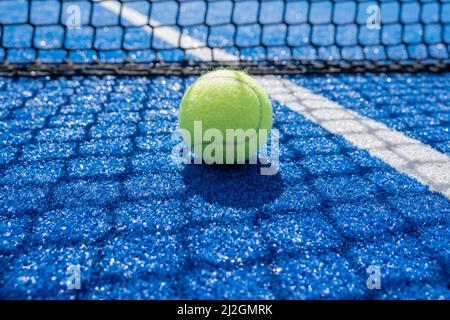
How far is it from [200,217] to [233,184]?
0.24 m

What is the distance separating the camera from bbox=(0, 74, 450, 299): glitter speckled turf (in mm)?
1255

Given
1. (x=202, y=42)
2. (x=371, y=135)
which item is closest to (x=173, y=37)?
(x=202, y=42)

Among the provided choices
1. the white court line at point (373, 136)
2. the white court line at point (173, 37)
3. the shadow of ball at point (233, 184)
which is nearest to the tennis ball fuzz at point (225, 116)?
the shadow of ball at point (233, 184)

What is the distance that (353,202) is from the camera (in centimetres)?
164

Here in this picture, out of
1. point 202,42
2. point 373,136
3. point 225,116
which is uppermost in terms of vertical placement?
point 202,42

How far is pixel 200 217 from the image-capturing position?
1.52 metres

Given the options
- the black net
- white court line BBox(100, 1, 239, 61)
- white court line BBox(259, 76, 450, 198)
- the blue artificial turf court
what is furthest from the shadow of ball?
white court line BBox(100, 1, 239, 61)

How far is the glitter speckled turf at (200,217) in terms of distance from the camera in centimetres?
125

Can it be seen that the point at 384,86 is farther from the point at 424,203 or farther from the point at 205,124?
the point at 205,124

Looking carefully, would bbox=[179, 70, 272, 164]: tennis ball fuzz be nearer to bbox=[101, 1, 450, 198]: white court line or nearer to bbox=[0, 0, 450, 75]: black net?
bbox=[101, 1, 450, 198]: white court line

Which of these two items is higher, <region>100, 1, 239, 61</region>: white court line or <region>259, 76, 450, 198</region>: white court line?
<region>100, 1, 239, 61</region>: white court line

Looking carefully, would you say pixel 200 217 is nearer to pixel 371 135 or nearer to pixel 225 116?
pixel 225 116

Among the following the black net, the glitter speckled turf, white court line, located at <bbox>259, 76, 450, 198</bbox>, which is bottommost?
the glitter speckled turf

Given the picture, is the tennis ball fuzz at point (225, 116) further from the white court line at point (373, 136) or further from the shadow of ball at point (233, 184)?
the white court line at point (373, 136)
